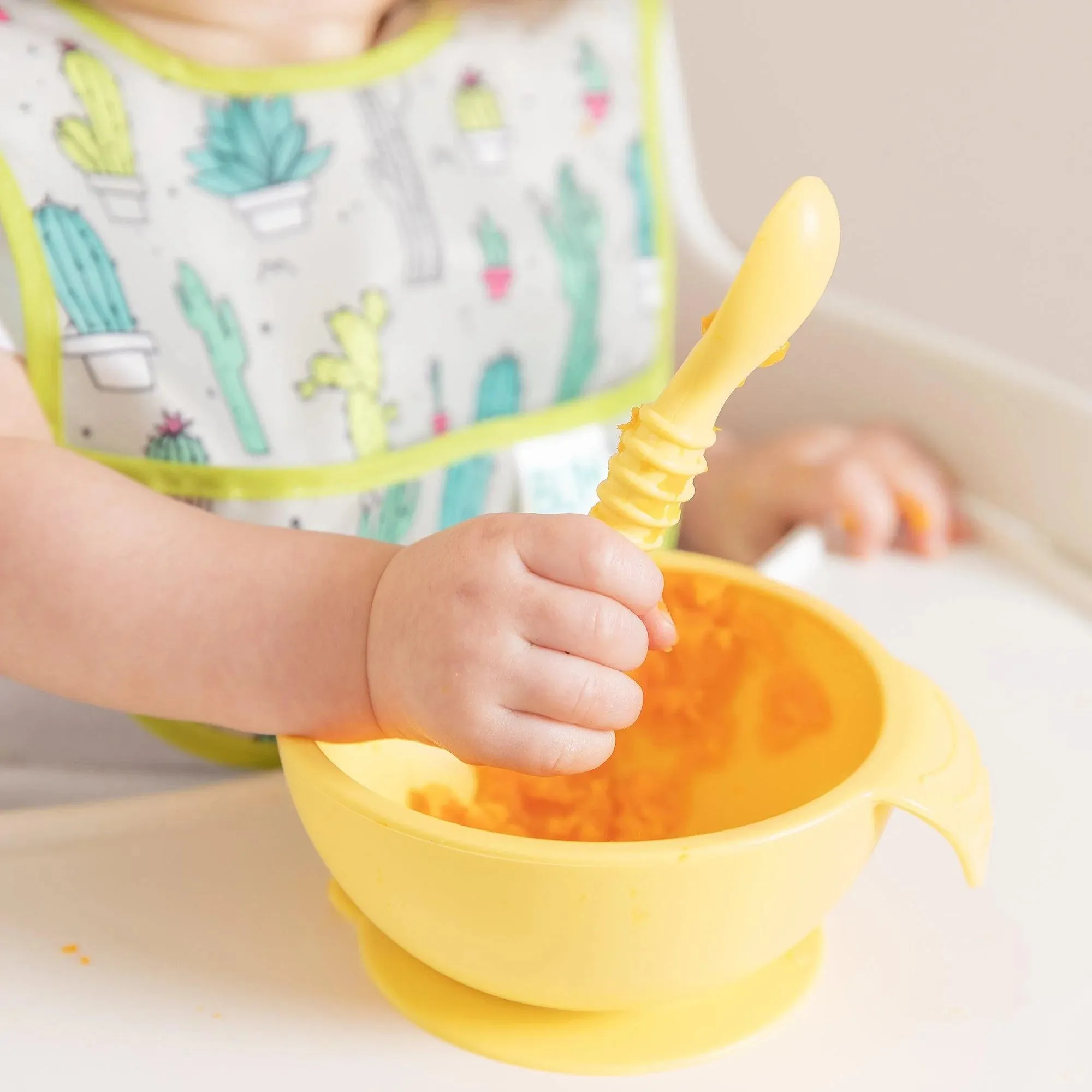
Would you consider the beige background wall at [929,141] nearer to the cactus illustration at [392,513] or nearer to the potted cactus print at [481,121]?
the potted cactus print at [481,121]

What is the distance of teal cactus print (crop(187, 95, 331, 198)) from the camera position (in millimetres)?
696

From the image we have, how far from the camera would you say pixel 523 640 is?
0.40 metres

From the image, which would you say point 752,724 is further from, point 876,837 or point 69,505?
point 69,505

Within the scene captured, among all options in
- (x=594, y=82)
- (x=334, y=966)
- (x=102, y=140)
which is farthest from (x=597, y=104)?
(x=334, y=966)

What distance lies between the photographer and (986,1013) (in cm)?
43

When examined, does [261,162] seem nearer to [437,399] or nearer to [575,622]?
[437,399]

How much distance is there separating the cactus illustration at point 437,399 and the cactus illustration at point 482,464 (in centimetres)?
2

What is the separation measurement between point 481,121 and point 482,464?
0.20 m

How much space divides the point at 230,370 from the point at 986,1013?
0.46m

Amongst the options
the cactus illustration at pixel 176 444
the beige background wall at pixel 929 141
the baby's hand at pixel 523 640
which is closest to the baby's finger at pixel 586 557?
the baby's hand at pixel 523 640

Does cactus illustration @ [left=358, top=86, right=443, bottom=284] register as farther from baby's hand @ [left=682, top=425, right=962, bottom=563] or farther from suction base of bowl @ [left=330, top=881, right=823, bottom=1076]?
suction base of bowl @ [left=330, top=881, right=823, bottom=1076]

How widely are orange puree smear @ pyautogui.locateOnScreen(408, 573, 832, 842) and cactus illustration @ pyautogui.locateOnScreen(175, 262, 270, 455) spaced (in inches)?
10.6

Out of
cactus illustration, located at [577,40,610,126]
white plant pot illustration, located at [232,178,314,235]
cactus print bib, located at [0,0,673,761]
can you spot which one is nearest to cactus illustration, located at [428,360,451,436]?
cactus print bib, located at [0,0,673,761]

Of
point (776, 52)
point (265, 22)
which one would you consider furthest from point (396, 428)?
point (776, 52)
